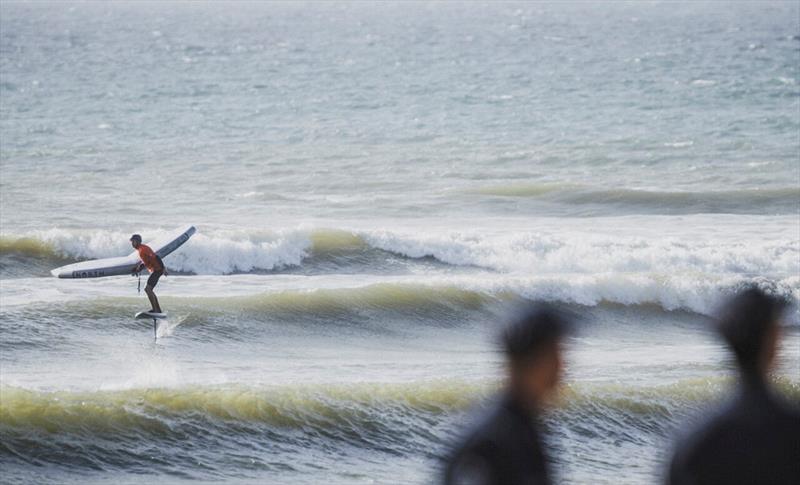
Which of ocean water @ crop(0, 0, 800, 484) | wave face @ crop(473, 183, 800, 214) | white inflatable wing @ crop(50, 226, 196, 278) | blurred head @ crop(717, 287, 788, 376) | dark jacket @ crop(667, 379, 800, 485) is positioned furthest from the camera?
wave face @ crop(473, 183, 800, 214)

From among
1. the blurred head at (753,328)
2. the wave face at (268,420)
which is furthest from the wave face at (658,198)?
the blurred head at (753,328)

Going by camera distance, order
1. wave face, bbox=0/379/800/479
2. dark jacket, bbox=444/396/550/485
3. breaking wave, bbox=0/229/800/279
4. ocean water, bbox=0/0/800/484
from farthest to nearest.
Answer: breaking wave, bbox=0/229/800/279, ocean water, bbox=0/0/800/484, wave face, bbox=0/379/800/479, dark jacket, bbox=444/396/550/485

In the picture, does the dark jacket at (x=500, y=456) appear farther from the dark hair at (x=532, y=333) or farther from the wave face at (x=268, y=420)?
the wave face at (x=268, y=420)

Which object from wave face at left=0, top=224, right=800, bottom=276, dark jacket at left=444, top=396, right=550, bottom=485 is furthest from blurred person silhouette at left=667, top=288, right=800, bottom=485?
wave face at left=0, top=224, right=800, bottom=276

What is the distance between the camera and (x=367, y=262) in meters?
20.6

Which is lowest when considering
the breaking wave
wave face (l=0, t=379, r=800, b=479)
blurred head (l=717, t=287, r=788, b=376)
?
wave face (l=0, t=379, r=800, b=479)

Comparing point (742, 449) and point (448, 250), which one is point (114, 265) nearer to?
point (448, 250)

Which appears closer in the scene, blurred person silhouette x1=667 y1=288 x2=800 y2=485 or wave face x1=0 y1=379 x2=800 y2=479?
blurred person silhouette x1=667 y1=288 x2=800 y2=485

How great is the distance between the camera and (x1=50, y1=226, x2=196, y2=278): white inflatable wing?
544 inches

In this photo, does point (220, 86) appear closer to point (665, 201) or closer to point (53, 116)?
point (53, 116)

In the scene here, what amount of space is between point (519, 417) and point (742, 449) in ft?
1.95

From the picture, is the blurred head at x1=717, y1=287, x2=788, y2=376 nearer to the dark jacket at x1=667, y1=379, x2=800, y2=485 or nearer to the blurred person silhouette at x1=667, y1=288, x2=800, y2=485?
the blurred person silhouette at x1=667, y1=288, x2=800, y2=485

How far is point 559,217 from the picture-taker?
24.4 m

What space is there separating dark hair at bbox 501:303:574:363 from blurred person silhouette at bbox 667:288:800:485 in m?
0.46
